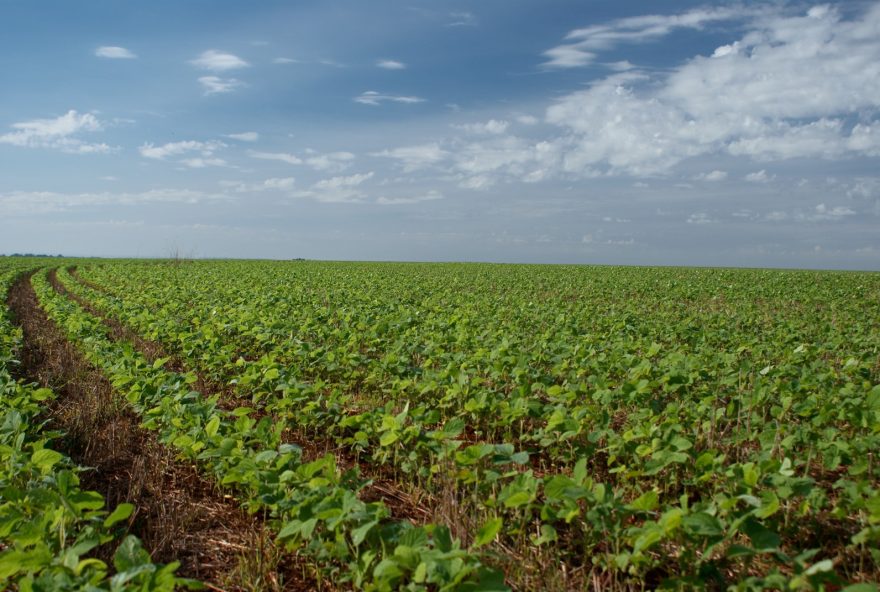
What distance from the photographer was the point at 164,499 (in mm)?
4285

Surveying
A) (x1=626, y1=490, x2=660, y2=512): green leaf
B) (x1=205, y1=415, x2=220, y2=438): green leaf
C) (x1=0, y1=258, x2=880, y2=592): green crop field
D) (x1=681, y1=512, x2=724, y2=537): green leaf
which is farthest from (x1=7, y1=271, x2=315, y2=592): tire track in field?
(x1=681, y1=512, x2=724, y2=537): green leaf

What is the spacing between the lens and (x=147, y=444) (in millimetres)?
5172

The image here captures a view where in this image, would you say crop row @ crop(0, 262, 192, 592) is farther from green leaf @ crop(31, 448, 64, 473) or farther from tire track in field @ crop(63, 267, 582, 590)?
tire track in field @ crop(63, 267, 582, 590)

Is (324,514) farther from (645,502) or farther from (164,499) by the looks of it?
(164,499)

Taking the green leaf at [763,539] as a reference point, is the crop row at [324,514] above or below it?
below

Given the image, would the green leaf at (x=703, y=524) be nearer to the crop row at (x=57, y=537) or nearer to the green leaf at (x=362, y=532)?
the green leaf at (x=362, y=532)

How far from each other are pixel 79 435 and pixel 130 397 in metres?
0.72

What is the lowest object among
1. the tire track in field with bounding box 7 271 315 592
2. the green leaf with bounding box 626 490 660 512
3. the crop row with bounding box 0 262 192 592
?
the tire track in field with bounding box 7 271 315 592

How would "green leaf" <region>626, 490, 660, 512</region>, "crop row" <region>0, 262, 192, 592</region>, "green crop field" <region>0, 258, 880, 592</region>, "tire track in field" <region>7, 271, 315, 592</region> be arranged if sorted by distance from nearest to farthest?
"crop row" <region>0, 262, 192, 592</region>
"green crop field" <region>0, 258, 880, 592</region>
"green leaf" <region>626, 490, 660, 512</region>
"tire track in field" <region>7, 271, 315, 592</region>

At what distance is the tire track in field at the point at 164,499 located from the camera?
339 centimetres

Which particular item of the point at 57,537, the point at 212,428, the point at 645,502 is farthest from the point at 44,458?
the point at 645,502

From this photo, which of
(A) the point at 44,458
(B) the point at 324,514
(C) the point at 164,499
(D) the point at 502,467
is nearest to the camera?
(B) the point at 324,514

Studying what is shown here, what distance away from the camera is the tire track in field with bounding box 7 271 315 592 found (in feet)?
11.1

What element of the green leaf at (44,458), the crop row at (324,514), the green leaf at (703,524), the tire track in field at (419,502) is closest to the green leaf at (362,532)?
the crop row at (324,514)
